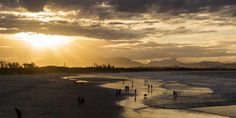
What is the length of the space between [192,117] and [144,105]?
36.7ft

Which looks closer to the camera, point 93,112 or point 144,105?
point 93,112

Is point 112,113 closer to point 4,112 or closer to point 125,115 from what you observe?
point 125,115

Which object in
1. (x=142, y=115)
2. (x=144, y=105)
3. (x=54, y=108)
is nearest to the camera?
(x=142, y=115)

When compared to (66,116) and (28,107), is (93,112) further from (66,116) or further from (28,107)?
(28,107)

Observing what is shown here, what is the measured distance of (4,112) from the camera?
4134 centimetres

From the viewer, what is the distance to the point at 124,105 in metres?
50.9

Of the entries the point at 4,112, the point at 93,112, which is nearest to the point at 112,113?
the point at 93,112

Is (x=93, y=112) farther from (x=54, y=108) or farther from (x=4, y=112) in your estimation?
(x=4, y=112)

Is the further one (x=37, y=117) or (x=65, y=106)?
(x=65, y=106)

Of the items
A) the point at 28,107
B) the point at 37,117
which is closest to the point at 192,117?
the point at 37,117

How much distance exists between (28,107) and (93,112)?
814cm


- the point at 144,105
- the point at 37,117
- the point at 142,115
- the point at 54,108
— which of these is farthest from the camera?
the point at 144,105

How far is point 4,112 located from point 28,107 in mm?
4972

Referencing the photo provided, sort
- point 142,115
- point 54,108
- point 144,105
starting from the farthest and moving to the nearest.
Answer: point 144,105, point 54,108, point 142,115
